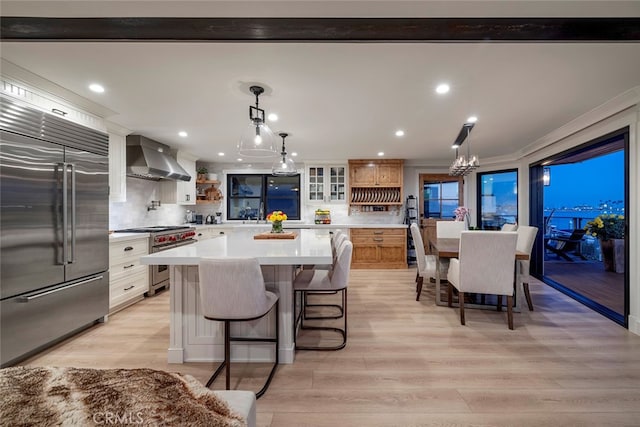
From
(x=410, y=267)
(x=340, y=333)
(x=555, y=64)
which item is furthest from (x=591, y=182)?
(x=340, y=333)

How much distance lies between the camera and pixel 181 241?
436 centimetres

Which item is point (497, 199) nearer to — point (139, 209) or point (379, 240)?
point (379, 240)

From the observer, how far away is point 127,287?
3.29m

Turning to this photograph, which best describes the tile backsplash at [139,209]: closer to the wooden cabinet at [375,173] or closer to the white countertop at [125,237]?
the white countertop at [125,237]

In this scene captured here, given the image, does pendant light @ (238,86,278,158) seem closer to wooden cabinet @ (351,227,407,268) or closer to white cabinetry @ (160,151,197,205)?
white cabinetry @ (160,151,197,205)

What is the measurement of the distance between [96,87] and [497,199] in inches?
264

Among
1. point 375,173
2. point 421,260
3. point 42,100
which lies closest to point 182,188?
point 42,100

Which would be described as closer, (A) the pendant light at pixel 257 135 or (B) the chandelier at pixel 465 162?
(A) the pendant light at pixel 257 135

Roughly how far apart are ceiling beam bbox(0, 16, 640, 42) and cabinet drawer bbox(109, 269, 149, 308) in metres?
2.52

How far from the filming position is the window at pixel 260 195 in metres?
6.31

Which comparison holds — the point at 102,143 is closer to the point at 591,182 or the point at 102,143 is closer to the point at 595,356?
the point at 595,356

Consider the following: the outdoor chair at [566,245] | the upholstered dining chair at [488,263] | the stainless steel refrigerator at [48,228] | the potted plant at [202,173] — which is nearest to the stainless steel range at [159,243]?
the stainless steel refrigerator at [48,228]

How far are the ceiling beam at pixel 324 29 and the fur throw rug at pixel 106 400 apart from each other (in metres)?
1.62

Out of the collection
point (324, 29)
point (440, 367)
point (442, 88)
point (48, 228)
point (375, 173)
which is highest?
point (442, 88)
